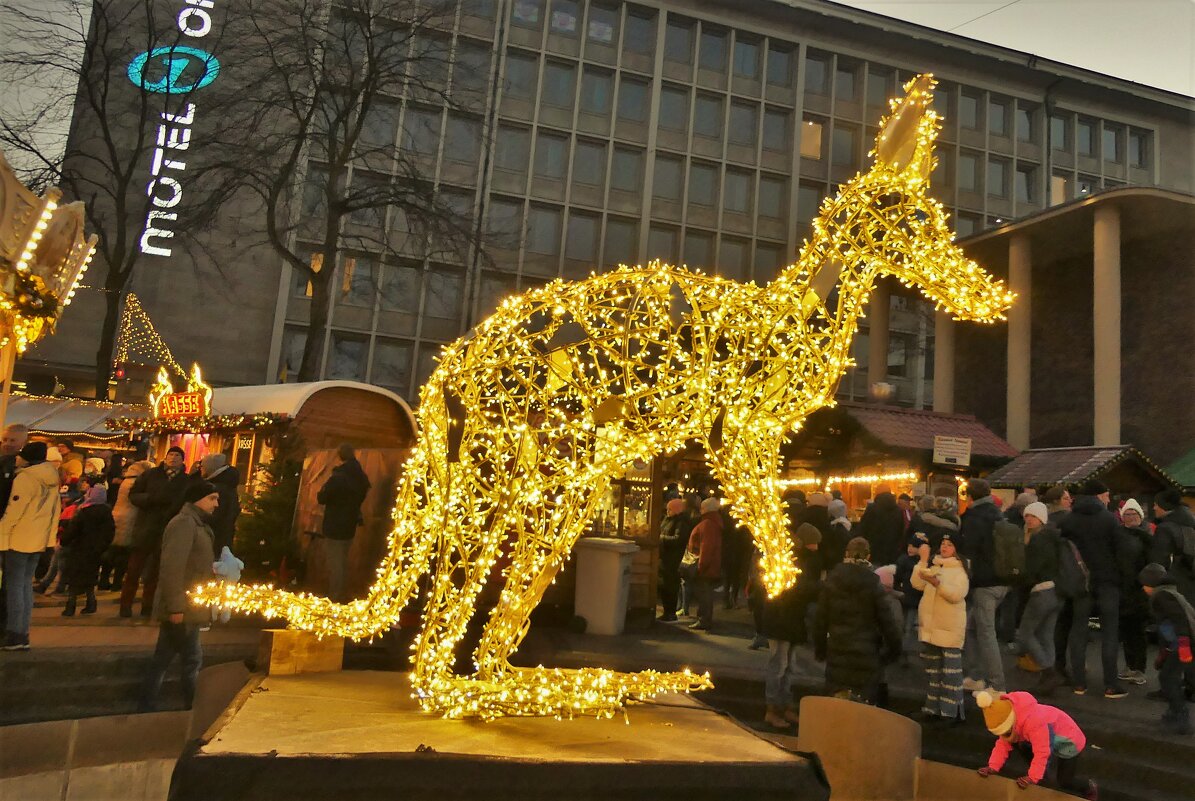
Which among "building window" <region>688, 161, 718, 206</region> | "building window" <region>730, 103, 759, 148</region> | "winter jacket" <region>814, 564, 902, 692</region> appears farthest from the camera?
"building window" <region>730, 103, 759, 148</region>

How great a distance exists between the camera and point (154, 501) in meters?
8.14

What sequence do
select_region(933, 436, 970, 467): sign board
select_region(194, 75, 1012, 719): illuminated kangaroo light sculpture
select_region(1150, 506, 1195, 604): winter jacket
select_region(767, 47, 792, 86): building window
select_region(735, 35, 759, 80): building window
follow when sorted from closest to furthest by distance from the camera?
select_region(194, 75, 1012, 719): illuminated kangaroo light sculpture < select_region(1150, 506, 1195, 604): winter jacket < select_region(933, 436, 970, 467): sign board < select_region(735, 35, 759, 80): building window < select_region(767, 47, 792, 86): building window

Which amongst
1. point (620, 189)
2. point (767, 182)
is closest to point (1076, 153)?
point (767, 182)

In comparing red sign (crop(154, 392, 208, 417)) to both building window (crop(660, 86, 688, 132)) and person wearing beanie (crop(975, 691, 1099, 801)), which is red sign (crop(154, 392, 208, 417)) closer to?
person wearing beanie (crop(975, 691, 1099, 801))

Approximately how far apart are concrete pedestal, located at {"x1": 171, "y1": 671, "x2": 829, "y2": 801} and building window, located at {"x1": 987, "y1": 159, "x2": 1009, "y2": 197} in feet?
110

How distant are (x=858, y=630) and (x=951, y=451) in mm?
8081

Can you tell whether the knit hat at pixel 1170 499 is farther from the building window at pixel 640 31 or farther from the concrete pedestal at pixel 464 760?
the building window at pixel 640 31

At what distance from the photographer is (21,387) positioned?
75.5 ft

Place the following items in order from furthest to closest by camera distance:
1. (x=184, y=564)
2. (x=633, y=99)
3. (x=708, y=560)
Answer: (x=633, y=99), (x=708, y=560), (x=184, y=564)

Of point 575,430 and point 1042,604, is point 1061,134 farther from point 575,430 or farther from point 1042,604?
point 575,430

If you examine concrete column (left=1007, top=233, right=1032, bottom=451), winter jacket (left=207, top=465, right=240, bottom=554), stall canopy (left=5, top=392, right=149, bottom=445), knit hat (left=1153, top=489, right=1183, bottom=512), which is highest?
concrete column (left=1007, top=233, right=1032, bottom=451)

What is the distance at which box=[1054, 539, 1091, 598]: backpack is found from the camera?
7105mm

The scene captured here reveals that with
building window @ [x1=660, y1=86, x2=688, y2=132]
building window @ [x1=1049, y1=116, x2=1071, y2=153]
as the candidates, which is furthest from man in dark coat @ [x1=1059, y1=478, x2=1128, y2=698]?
building window @ [x1=1049, y1=116, x2=1071, y2=153]

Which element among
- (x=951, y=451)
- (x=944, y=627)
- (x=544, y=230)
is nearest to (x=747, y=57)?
(x=544, y=230)
